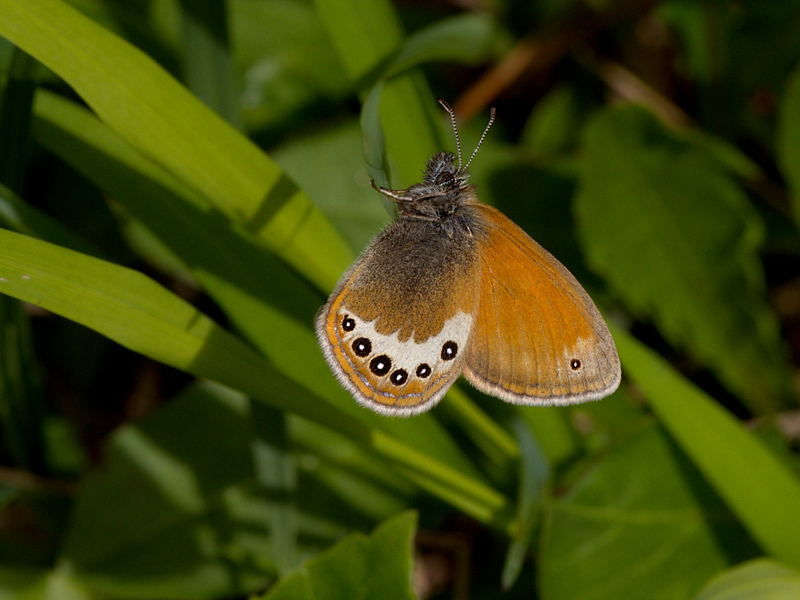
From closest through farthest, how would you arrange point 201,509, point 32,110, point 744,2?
1. point 32,110
2. point 201,509
3. point 744,2

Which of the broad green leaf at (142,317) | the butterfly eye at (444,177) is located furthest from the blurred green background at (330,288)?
the butterfly eye at (444,177)

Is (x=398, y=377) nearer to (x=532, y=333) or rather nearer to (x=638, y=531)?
(x=532, y=333)

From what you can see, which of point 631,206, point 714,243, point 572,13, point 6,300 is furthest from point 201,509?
point 572,13

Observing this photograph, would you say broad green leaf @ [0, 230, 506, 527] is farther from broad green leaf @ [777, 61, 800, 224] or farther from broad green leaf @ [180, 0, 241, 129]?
broad green leaf @ [777, 61, 800, 224]

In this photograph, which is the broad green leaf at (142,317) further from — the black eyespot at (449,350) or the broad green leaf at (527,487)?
the broad green leaf at (527,487)

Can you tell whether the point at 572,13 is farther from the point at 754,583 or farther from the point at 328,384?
the point at 754,583

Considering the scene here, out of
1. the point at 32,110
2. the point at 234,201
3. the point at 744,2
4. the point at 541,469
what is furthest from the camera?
the point at 744,2
